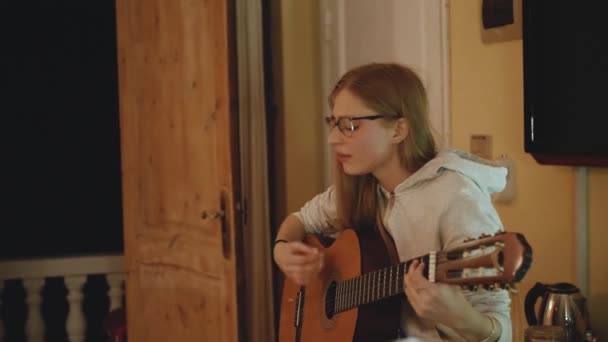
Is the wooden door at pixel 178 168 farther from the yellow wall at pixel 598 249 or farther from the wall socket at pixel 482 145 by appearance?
the yellow wall at pixel 598 249

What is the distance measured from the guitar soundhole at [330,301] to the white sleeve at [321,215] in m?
0.31

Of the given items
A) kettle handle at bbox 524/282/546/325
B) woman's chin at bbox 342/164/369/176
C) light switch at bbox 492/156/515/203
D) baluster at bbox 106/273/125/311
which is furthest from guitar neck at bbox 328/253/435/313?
baluster at bbox 106/273/125/311

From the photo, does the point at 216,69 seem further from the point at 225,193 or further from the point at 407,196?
the point at 407,196

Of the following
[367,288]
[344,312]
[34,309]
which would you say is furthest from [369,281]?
[34,309]

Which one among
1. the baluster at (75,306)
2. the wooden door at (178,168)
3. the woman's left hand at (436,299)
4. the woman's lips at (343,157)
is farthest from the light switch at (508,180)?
the baluster at (75,306)

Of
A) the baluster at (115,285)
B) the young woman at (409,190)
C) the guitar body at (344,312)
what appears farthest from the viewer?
the baluster at (115,285)

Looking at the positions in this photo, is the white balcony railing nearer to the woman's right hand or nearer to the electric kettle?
the woman's right hand

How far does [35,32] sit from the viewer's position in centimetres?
397

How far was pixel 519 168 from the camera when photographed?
2.08 metres

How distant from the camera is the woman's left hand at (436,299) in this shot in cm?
139

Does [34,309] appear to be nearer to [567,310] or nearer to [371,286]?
[371,286]

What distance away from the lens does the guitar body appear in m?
1.67

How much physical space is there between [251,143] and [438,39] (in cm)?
90

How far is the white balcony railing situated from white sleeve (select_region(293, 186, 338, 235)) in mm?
1657
